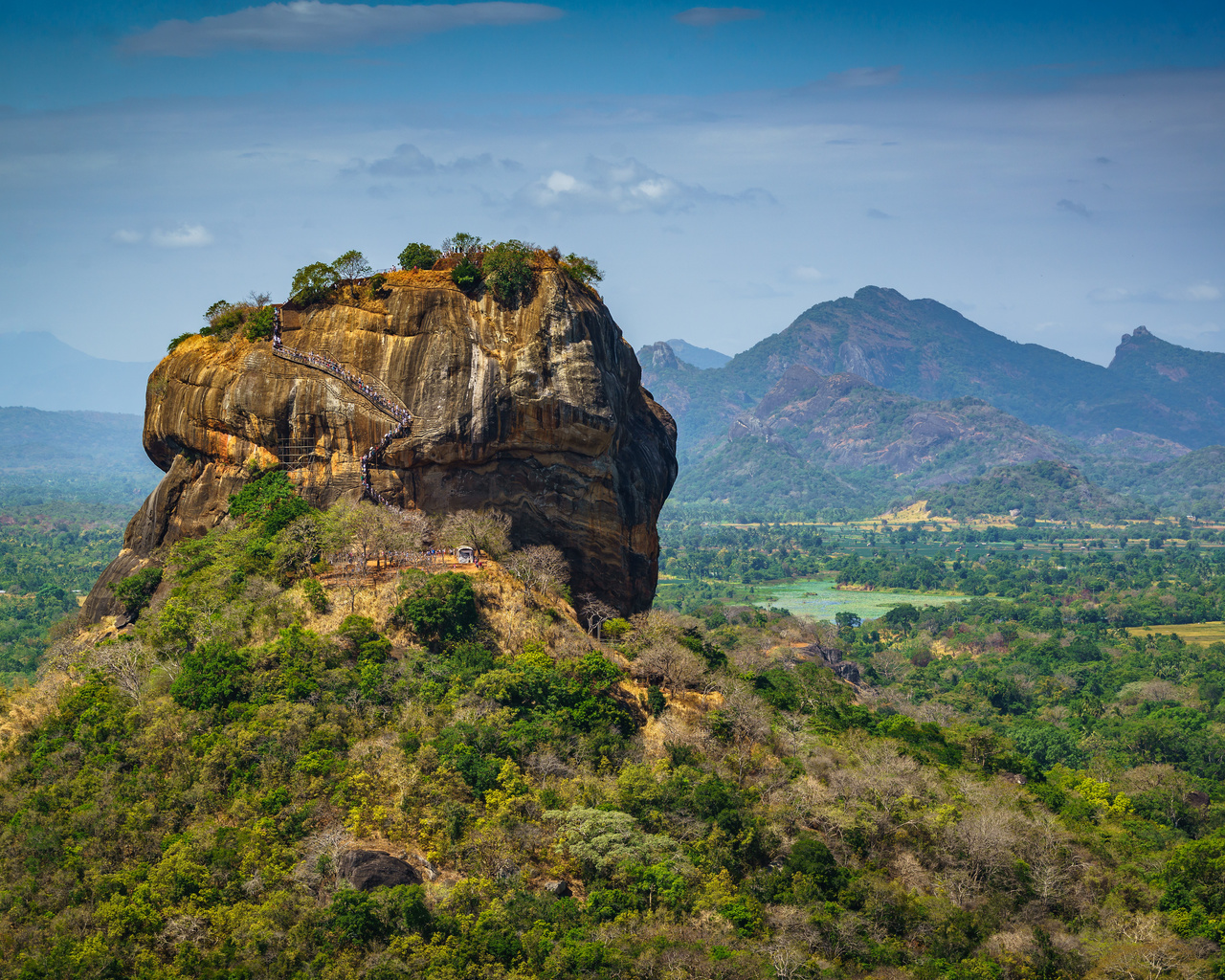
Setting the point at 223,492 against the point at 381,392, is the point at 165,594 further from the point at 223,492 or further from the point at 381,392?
the point at 381,392

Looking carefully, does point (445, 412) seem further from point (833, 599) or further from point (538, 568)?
point (833, 599)

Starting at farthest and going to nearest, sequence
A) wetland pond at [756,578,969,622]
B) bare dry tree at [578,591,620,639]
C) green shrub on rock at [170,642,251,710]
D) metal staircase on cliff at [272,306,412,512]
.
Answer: wetland pond at [756,578,969,622] → bare dry tree at [578,591,620,639] → metal staircase on cliff at [272,306,412,512] → green shrub on rock at [170,642,251,710]

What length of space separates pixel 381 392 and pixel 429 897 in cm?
1778

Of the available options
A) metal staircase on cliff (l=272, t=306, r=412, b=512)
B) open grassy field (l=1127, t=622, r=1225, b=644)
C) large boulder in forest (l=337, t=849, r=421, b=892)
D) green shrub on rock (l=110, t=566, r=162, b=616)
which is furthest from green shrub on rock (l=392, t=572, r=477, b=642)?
open grassy field (l=1127, t=622, r=1225, b=644)

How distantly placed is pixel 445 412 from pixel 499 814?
1447 cm

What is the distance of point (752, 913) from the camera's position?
1081 inches

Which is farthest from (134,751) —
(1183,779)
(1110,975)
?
(1183,779)

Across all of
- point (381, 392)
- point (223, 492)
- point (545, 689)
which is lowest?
point (545, 689)

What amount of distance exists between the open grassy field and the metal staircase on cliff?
77.1 m

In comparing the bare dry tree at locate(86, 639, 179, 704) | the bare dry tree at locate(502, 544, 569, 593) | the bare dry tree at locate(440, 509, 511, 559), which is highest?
the bare dry tree at locate(440, 509, 511, 559)

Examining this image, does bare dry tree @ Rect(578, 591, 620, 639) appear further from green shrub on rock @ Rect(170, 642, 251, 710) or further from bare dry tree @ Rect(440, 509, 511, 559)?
green shrub on rock @ Rect(170, 642, 251, 710)

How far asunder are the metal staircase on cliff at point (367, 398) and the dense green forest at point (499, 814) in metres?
2.54

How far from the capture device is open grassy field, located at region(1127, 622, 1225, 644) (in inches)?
3812

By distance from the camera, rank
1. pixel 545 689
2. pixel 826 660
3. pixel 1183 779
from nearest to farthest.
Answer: pixel 545 689, pixel 1183 779, pixel 826 660
